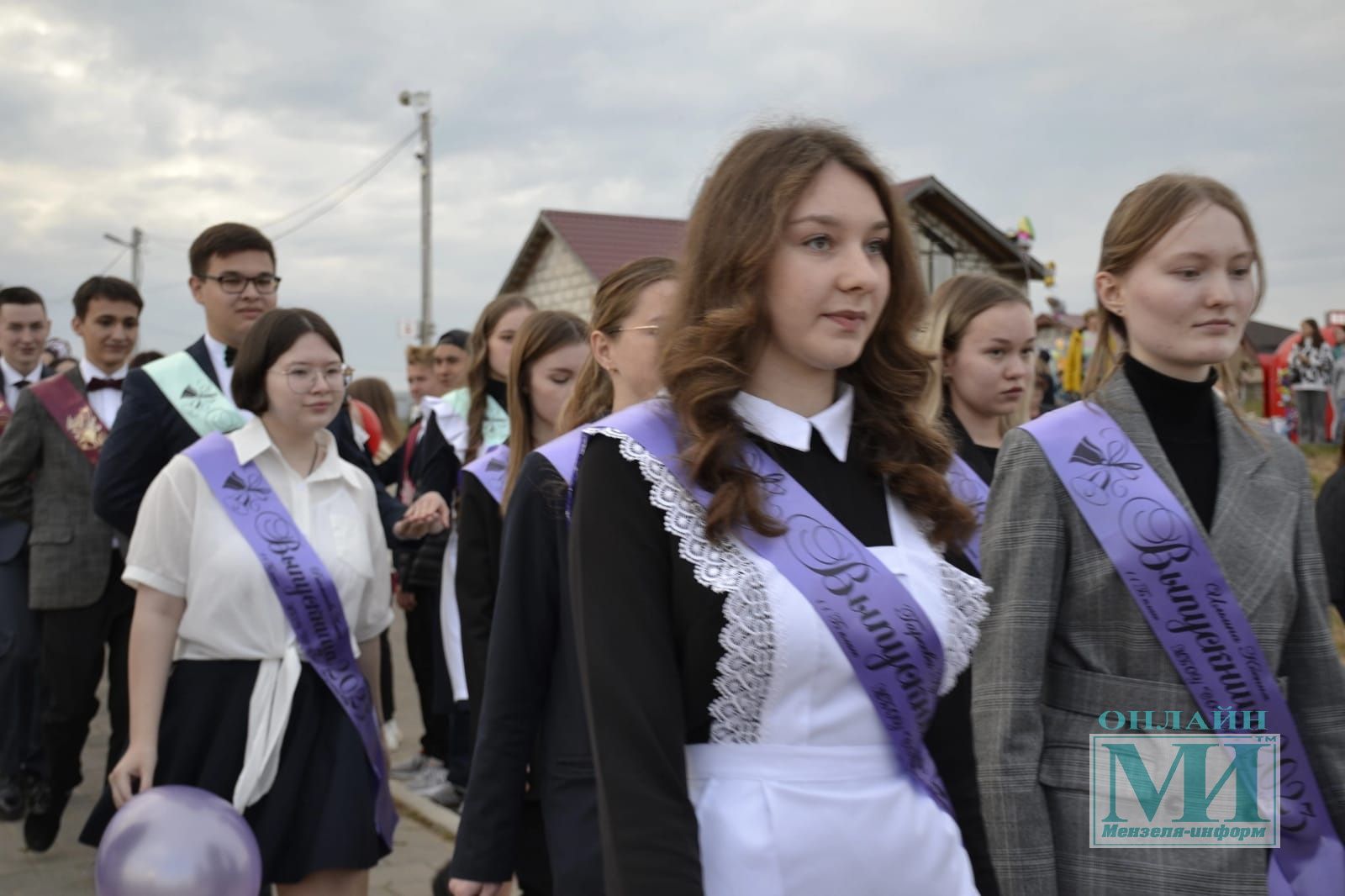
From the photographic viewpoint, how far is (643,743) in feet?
5.52

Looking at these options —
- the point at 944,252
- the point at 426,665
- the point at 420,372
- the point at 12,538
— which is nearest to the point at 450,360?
the point at 420,372

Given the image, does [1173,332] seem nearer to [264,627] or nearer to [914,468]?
[914,468]

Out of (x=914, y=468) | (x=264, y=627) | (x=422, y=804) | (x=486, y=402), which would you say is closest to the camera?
(x=914, y=468)

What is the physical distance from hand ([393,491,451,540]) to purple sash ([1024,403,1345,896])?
6.59ft

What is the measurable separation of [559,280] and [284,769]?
26.4 metres

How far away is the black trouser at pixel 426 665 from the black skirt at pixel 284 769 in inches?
110

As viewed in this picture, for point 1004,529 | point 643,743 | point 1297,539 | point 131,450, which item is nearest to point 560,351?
point 131,450

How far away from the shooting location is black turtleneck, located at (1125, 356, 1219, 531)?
2654mm

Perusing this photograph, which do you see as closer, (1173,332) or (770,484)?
(770,484)

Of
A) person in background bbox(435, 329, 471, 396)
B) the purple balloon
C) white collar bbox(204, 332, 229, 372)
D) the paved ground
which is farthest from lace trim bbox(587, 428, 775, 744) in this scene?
person in background bbox(435, 329, 471, 396)

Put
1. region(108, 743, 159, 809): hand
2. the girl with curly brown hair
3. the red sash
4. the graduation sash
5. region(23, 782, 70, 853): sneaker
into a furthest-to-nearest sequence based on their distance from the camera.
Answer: the red sash < region(23, 782, 70, 853): sneaker < the graduation sash < region(108, 743, 159, 809): hand < the girl with curly brown hair

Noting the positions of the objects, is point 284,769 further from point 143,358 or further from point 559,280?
point 559,280

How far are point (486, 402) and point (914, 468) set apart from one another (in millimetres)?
3809

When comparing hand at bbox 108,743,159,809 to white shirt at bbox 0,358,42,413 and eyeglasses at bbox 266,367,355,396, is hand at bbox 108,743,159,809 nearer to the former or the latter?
eyeglasses at bbox 266,367,355,396
